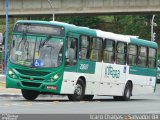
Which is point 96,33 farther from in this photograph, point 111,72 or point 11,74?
point 11,74

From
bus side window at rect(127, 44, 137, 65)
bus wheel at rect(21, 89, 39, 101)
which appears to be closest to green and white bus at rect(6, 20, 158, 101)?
bus wheel at rect(21, 89, 39, 101)

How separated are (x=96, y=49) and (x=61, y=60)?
8.30ft

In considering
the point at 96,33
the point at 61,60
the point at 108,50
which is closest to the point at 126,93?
the point at 108,50

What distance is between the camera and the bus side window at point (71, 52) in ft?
78.1

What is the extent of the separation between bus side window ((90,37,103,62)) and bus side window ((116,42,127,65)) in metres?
1.62

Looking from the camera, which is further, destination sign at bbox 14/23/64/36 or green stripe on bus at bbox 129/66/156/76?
green stripe on bus at bbox 129/66/156/76

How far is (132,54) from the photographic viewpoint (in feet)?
94.4

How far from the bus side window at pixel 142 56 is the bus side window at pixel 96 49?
12.9ft

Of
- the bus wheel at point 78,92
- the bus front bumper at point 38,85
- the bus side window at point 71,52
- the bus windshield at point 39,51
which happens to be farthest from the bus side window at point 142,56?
the bus front bumper at point 38,85

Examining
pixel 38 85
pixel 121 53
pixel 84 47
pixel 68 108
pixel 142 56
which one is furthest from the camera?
pixel 142 56

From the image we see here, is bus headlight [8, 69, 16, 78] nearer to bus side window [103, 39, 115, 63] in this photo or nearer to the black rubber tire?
bus side window [103, 39, 115, 63]

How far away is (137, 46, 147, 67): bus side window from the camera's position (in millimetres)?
29516

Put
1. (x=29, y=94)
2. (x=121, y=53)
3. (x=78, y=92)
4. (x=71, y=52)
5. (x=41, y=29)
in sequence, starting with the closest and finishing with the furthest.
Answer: (x=41, y=29), (x=71, y=52), (x=78, y=92), (x=29, y=94), (x=121, y=53)

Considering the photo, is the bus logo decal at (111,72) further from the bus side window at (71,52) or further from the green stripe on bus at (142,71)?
the bus side window at (71,52)
